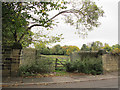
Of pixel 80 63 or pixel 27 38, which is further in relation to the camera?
pixel 27 38

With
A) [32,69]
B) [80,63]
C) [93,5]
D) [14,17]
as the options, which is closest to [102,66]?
[80,63]

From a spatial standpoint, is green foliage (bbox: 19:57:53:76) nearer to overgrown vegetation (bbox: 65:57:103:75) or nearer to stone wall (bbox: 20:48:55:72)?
stone wall (bbox: 20:48:55:72)

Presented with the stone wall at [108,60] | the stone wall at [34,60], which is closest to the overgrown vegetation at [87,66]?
the stone wall at [108,60]

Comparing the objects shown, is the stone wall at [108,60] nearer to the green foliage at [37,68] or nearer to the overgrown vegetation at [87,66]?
the overgrown vegetation at [87,66]

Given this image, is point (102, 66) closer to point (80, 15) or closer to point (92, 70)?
point (92, 70)

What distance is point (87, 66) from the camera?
9.95 metres

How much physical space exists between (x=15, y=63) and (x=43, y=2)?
163 inches

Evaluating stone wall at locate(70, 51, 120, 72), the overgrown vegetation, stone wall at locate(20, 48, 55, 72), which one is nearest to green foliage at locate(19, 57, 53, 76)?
stone wall at locate(20, 48, 55, 72)

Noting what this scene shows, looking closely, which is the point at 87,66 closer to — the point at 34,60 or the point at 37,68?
the point at 37,68

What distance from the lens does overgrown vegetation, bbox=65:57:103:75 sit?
9.87 metres

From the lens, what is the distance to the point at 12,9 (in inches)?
241

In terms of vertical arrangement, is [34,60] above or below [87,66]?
above

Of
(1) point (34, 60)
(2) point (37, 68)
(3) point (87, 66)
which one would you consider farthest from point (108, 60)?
(1) point (34, 60)

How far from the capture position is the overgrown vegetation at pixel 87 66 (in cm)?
987
